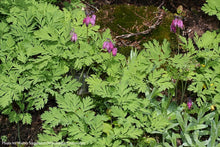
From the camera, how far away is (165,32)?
4.55 metres

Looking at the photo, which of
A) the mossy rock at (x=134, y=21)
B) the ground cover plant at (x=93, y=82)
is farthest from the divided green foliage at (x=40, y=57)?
the mossy rock at (x=134, y=21)

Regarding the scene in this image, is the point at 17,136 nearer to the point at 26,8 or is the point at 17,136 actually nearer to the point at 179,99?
the point at 26,8

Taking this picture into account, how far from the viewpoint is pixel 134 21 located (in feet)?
15.4

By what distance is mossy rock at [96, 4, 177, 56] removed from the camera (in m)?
4.52

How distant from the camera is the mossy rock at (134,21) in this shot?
14.8 feet

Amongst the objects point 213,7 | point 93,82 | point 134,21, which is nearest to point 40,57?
point 93,82

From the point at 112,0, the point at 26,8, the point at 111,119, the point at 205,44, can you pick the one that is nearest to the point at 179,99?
the point at 205,44

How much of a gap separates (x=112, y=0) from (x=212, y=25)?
2.13 meters

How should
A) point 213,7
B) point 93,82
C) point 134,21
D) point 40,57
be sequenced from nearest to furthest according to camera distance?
point 40,57 → point 93,82 → point 213,7 → point 134,21

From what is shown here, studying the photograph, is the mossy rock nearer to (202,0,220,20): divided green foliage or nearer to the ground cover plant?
the ground cover plant

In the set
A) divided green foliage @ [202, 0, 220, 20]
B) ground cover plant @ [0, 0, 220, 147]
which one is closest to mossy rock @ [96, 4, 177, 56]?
ground cover plant @ [0, 0, 220, 147]

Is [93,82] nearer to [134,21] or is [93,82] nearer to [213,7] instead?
[134,21]

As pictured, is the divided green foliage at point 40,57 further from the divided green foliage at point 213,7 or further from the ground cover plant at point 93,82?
the divided green foliage at point 213,7

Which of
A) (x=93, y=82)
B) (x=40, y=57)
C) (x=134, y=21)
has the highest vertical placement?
(x=134, y=21)
